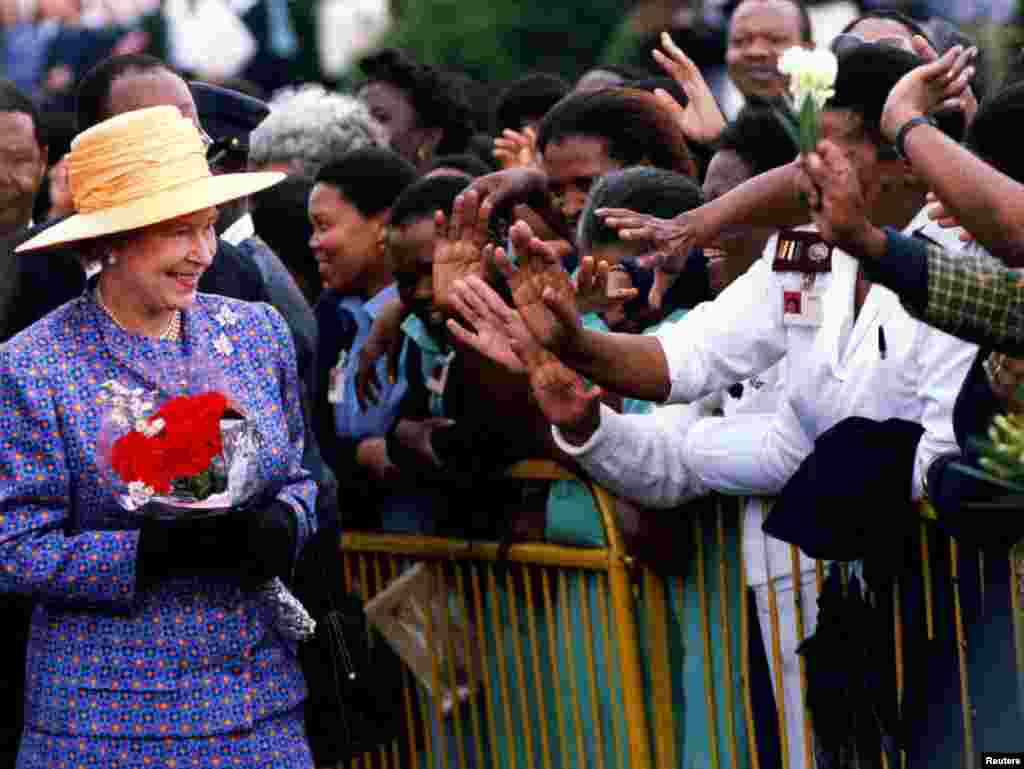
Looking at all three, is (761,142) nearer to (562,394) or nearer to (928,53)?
(928,53)

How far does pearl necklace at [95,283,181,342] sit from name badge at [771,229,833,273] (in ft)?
4.57

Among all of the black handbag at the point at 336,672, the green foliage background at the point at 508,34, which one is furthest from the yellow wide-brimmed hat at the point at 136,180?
the green foliage background at the point at 508,34

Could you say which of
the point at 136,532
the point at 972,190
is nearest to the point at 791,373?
the point at 972,190

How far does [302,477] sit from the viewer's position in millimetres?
5297

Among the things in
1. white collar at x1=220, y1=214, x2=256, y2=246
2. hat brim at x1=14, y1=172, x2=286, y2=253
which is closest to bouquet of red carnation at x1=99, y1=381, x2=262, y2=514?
hat brim at x1=14, y1=172, x2=286, y2=253

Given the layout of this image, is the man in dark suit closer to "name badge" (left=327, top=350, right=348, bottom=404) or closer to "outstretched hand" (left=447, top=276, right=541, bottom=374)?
"name badge" (left=327, top=350, right=348, bottom=404)

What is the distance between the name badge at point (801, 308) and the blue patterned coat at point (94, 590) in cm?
122

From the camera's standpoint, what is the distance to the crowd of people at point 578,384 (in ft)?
15.1

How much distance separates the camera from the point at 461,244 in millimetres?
5688

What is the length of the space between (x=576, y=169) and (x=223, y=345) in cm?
180

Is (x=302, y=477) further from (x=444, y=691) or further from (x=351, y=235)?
(x=351, y=235)

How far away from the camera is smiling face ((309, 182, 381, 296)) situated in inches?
294

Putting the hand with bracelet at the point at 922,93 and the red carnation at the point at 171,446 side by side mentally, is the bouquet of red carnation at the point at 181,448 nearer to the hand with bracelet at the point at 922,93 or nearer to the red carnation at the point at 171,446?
the red carnation at the point at 171,446

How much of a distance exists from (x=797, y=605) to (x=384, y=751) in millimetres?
1836
